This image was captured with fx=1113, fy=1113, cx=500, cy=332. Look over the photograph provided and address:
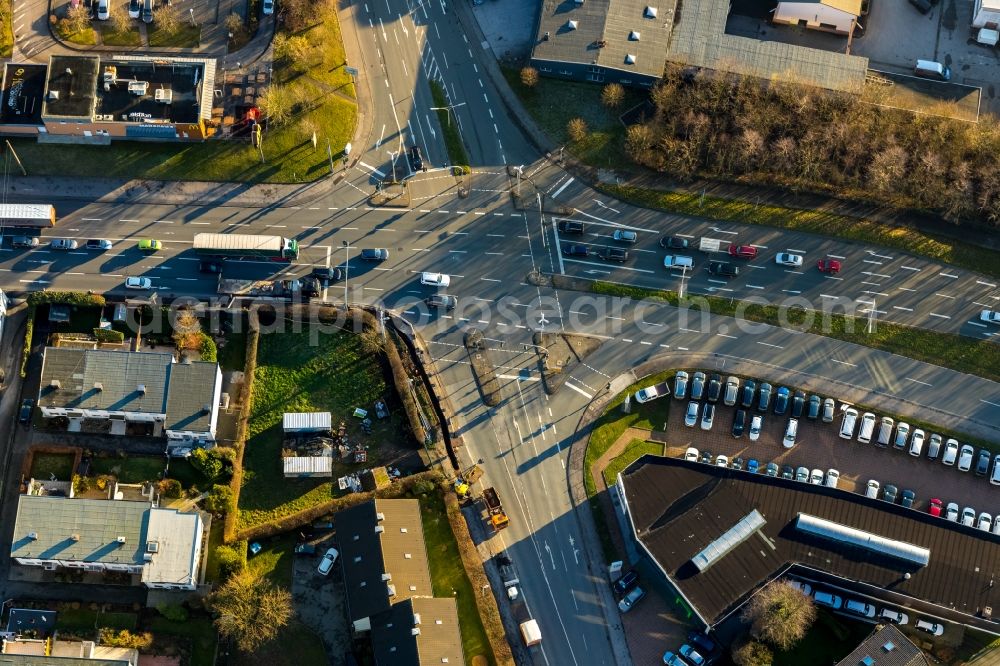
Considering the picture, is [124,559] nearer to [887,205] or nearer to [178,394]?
[178,394]

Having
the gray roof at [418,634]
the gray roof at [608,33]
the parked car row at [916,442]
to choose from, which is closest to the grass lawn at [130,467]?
the gray roof at [418,634]

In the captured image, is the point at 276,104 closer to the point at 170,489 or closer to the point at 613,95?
the point at 613,95

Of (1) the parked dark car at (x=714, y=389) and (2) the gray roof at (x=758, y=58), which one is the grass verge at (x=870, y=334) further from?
(2) the gray roof at (x=758, y=58)

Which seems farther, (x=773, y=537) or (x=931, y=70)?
(x=931, y=70)

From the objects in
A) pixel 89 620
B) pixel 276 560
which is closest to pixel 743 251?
pixel 276 560

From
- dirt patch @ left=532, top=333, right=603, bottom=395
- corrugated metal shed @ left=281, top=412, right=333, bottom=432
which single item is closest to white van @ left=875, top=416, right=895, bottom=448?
dirt patch @ left=532, top=333, right=603, bottom=395

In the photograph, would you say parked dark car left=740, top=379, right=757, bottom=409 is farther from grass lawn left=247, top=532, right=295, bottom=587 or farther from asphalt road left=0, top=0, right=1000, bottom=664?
grass lawn left=247, top=532, right=295, bottom=587

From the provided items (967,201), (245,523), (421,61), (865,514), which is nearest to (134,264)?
(245,523)
